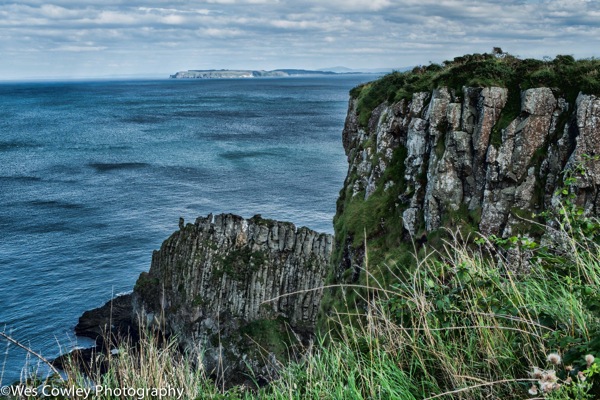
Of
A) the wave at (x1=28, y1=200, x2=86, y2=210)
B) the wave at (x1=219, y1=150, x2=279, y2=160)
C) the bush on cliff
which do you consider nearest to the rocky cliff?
the bush on cliff

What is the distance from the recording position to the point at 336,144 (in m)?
144

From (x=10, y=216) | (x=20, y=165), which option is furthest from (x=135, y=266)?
(x=20, y=165)

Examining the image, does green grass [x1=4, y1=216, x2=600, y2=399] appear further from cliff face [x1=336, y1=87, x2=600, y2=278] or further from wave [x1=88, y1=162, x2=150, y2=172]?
wave [x1=88, y1=162, x2=150, y2=172]

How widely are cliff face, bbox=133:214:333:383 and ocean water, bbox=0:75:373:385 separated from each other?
36.4 ft

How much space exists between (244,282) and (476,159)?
30.3 m

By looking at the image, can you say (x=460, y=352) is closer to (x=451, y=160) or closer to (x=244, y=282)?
(x=451, y=160)

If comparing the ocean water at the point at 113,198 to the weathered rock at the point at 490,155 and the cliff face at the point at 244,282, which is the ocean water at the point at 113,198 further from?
the weathered rock at the point at 490,155

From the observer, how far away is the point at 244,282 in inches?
2106

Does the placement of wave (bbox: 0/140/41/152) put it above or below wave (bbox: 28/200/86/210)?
above

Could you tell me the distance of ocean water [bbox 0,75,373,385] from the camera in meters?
61.3

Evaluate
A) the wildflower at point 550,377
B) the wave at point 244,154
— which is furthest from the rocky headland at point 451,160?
the wave at point 244,154

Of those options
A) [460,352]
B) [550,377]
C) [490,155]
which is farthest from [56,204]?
[550,377]

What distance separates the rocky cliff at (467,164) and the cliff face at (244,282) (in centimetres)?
1823

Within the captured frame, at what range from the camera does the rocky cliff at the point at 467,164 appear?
85.4 ft
